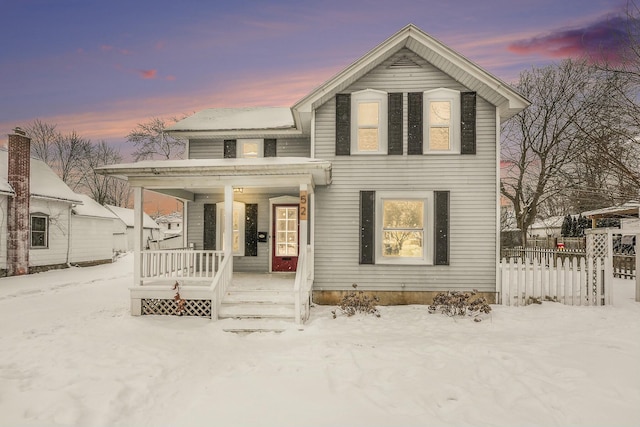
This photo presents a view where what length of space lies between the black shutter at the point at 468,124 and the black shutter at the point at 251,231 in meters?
6.88

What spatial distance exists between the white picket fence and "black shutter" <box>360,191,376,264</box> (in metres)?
3.50

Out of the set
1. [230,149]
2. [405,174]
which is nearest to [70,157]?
[230,149]

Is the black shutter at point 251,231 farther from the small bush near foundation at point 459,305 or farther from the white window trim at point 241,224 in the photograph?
the small bush near foundation at point 459,305

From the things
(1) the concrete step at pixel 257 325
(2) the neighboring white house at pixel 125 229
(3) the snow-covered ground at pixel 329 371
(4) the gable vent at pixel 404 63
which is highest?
(4) the gable vent at pixel 404 63

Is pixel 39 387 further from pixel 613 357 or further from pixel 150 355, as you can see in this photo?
pixel 613 357

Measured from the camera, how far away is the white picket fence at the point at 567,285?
8.74 metres

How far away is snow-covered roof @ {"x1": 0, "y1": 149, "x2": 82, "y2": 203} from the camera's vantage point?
1557 centimetres

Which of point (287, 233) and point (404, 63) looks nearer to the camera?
point (404, 63)

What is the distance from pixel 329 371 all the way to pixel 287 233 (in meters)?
6.89

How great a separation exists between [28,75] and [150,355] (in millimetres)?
36215

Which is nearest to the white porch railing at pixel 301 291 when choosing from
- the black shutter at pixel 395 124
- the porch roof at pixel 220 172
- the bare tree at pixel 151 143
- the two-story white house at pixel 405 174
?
the two-story white house at pixel 405 174

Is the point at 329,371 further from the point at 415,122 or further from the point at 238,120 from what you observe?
the point at 238,120

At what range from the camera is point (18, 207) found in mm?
14781

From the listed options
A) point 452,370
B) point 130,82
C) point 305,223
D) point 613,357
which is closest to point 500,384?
point 452,370
